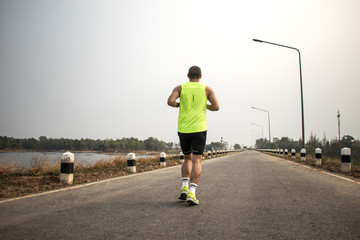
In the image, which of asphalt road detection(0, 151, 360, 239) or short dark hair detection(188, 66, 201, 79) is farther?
short dark hair detection(188, 66, 201, 79)

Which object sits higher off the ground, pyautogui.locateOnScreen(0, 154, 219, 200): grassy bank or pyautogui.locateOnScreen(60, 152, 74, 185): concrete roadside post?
pyautogui.locateOnScreen(60, 152, 74, 185): concrete roadside post

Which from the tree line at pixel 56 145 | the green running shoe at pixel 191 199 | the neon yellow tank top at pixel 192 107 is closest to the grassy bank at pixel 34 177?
the green running shoe at pixel 191 199

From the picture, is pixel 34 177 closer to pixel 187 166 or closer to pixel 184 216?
pixel 187 166

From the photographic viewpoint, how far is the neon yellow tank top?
372cm

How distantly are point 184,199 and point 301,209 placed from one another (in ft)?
5.10

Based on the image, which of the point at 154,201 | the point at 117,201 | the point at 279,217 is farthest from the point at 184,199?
the point at 279,217

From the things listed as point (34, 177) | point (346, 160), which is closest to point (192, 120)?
point (34, 177)

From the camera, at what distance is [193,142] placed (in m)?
3.68

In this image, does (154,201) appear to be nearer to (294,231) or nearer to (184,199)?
(184,199)

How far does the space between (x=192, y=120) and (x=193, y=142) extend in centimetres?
33

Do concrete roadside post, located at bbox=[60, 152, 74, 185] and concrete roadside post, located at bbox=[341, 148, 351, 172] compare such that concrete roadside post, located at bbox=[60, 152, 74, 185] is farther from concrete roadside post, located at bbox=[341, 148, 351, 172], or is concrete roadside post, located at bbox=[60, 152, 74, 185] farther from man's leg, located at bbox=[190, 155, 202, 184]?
concrete roadside post, located at bbox=[341, 148, 351, 172]

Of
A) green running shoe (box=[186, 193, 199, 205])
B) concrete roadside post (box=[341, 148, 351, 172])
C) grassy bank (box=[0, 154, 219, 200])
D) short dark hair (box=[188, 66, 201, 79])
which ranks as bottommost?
grassy bank (box=[0, 154, 219, 200])

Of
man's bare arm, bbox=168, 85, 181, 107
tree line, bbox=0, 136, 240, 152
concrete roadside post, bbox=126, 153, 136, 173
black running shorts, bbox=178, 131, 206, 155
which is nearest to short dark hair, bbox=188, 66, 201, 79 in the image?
man's bare arm, bbox=168, 85, 181, 107

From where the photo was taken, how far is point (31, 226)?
2.41 metres
